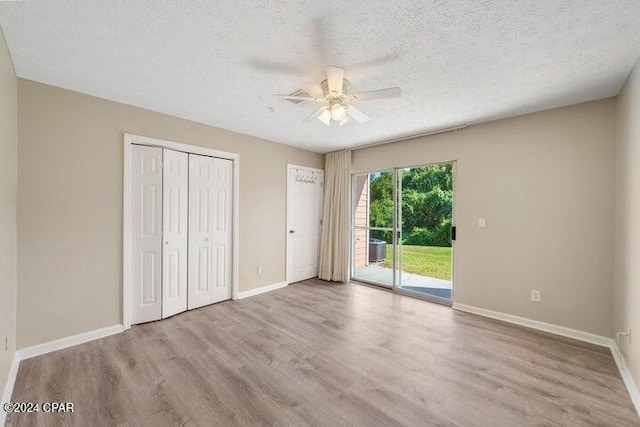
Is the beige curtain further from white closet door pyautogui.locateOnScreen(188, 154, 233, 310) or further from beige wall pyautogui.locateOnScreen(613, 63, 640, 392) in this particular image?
beige wall pyautogui.locateOnScreen(613, 63, 640, 392)

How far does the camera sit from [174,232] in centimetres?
335

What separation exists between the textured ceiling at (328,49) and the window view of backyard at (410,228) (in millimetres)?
1522

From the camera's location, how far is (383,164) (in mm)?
4559

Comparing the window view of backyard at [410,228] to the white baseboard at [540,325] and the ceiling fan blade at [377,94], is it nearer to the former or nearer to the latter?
the white baseboard at [540,325]

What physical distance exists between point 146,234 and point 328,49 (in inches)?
111

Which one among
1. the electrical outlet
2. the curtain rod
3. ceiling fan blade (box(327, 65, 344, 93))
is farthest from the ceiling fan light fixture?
the electrical outlet

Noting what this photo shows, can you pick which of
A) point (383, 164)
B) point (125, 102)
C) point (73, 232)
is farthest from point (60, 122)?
point (383, 164)

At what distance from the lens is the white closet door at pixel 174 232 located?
3.25 metres

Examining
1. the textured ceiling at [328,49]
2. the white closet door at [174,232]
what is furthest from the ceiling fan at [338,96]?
the white closet door at [174,232]

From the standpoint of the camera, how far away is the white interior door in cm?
481

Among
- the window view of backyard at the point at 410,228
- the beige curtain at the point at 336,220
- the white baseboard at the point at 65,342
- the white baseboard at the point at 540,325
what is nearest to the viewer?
the white baseboard at the point at 65,342

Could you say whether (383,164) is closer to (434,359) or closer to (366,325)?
(366,325)

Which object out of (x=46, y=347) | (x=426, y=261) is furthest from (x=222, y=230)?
(x=426, y=261)

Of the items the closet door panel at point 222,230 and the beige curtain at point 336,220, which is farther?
the beige curtain at point 336,220
